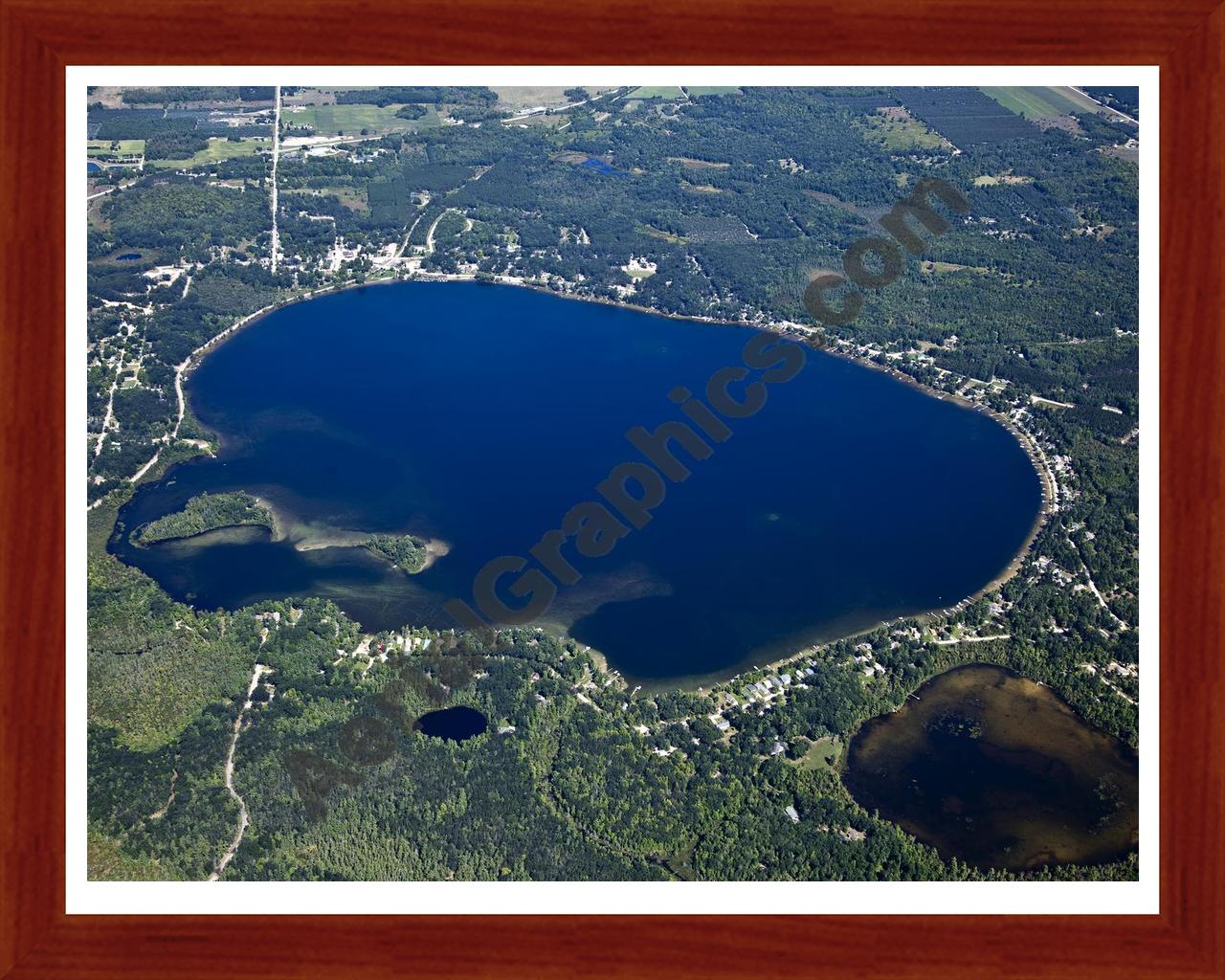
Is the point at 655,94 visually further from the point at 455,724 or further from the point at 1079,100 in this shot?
the point at 455,724

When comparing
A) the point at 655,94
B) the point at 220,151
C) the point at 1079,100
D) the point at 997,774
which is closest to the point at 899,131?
the point at 1079,100

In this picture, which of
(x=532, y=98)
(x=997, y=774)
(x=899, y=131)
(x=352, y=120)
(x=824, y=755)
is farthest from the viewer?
(x=532, y=98)

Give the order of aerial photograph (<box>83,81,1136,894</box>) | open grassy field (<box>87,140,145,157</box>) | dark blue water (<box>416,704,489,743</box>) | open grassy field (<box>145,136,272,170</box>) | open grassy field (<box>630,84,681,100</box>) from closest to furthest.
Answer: aerial photograph (<box>83,81,1136,894</box>) < dark blue water (<box>416,704,489,743</box>) < open grassy field (<box>145,136,272,170</box>) < open grassy field (<box>87,140,145,157</box>) < open grassy field (<box>630,84,681,100</box>)

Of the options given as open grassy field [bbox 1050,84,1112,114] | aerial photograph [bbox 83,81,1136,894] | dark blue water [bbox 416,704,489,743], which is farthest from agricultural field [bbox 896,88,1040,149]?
dark blue water [bbox 416,704,489,743]

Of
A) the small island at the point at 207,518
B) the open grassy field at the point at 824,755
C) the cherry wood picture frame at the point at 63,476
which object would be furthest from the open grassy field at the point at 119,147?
the cherry wood picture frame at the point at 63,476

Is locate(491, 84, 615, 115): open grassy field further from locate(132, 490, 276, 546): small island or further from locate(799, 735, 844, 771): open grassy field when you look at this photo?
locate(799, 735, 844, 771): open grassy field

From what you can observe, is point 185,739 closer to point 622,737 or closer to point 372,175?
point 622,737

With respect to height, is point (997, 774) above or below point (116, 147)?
below
